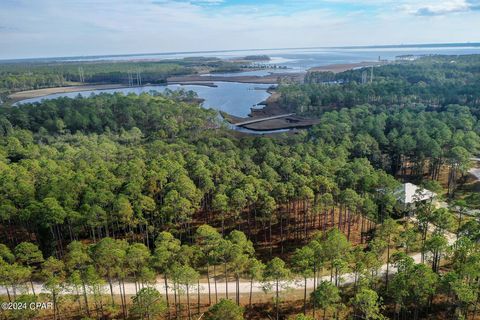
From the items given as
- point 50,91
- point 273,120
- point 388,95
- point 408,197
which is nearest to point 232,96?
point 273,120

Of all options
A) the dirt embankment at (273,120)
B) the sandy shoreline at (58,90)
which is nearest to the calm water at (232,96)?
the sandy shoreline at (58,90)

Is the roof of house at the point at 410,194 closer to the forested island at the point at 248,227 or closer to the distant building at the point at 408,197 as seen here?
the distant building at the point at 408,197

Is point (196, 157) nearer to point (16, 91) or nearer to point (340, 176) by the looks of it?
point (340, 176)

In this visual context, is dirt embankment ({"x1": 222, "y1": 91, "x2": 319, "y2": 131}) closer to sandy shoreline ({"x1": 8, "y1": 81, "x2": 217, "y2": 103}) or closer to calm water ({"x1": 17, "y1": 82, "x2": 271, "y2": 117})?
calm water ({"x1": 17, "y1": 82, "x2": 271, "y2": 117})

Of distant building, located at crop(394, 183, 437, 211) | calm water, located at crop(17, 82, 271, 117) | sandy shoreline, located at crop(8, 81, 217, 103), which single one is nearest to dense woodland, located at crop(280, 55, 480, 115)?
calm water, located at crop(17, 82, 271, 117)

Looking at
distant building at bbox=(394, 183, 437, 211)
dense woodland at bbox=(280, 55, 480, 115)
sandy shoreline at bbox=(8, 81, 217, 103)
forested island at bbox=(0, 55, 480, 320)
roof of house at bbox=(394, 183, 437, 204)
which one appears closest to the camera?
forested island at bbox=(0, 55, 480, 320)

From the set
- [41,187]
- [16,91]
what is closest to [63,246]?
[41,187]
